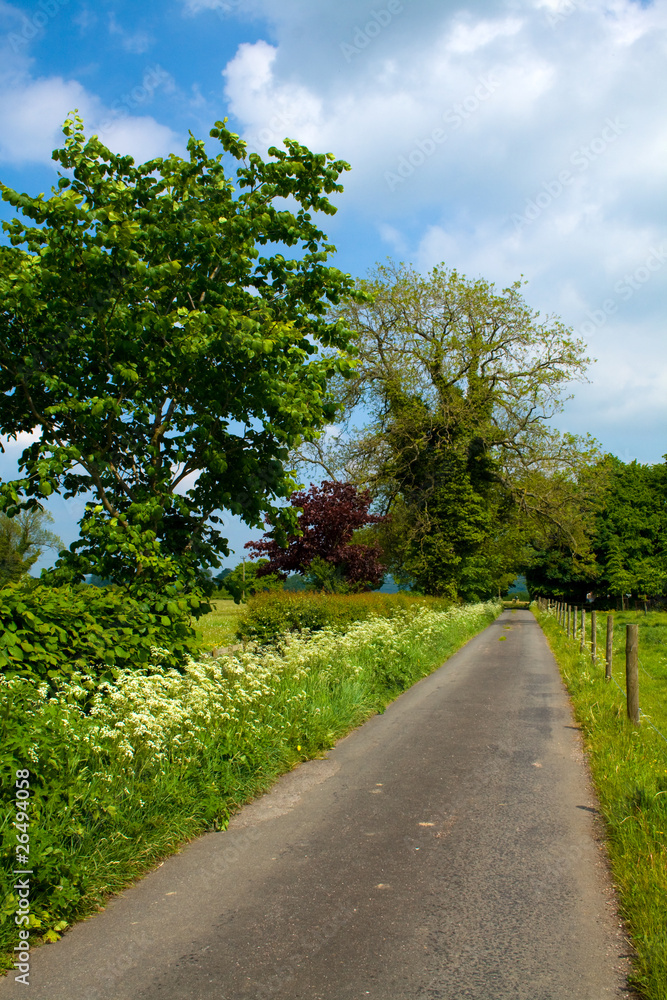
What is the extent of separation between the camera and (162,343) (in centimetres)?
877

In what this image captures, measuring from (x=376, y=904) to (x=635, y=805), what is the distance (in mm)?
2619

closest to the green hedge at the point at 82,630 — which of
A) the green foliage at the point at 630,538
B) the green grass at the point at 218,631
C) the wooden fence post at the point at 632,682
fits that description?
the green grass at the point at 218,631

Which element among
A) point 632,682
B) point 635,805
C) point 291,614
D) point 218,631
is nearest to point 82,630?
point 635,805

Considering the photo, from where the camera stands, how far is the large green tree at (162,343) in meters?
7.87

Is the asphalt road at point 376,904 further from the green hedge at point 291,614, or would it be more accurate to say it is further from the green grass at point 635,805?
the green hedge at point 291,614

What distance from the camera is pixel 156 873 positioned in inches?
178

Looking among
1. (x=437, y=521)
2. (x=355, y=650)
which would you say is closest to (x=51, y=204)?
(x=355, y=650)

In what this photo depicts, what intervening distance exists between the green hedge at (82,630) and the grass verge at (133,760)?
256 millimetres

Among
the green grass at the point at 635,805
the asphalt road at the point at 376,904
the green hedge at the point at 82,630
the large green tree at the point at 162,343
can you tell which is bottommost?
the asphalt road at the point at 376,904

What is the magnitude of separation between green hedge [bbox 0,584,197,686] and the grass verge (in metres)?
0.26

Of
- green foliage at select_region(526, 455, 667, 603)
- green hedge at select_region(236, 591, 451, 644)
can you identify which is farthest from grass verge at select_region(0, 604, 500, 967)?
green foliage at select_region(526, 455, 667, 603)

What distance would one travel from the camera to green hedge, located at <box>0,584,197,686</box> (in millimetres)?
5590

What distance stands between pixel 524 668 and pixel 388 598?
4990 mm

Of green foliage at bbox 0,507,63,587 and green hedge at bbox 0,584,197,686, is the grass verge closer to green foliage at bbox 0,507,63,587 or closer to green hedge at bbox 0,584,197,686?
green hedge at bbox 0,584,197,686
